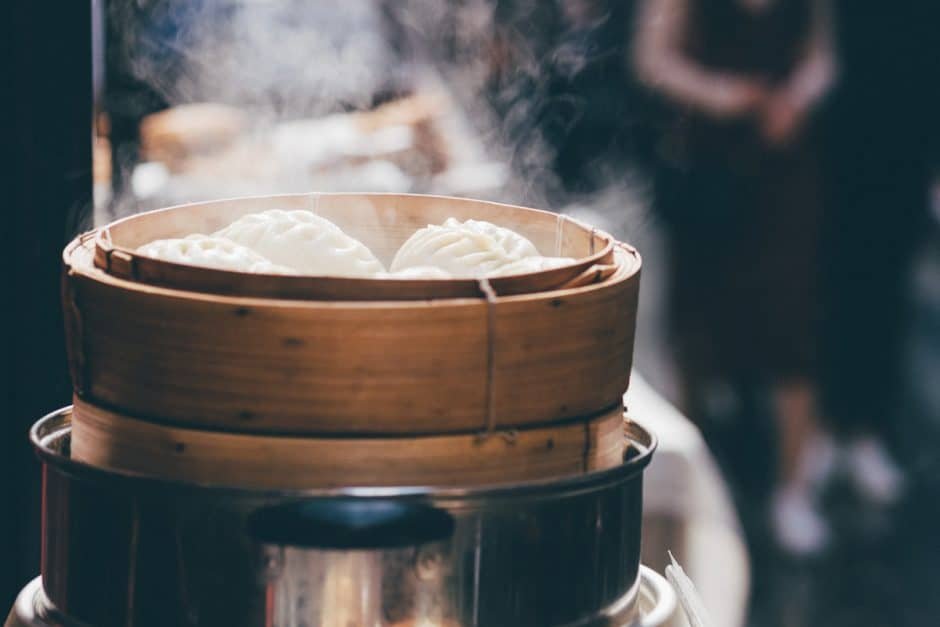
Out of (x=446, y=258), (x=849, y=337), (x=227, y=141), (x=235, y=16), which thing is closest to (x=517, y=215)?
(x=446, y=258)

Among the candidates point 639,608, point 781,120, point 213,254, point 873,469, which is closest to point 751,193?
point 781,120

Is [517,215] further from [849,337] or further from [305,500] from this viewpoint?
[849,337]

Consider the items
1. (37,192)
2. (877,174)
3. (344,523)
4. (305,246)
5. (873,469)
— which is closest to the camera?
(344,523)

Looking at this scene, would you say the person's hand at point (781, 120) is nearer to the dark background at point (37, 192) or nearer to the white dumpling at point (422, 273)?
the dark background at point (37, 192)

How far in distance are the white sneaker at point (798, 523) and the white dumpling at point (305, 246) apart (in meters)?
3.61

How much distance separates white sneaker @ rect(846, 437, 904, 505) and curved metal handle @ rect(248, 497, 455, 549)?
14.5 ft

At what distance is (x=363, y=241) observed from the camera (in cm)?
176

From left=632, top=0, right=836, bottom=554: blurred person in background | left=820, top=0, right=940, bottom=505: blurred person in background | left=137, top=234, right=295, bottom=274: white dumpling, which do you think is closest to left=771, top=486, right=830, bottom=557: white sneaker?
left=632, top=0, right=836, bottom=554: blurred person in background

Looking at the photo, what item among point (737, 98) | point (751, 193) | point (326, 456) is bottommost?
point (751, 193)

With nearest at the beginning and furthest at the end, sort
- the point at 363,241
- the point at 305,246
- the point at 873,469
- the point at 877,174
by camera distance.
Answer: the point at 305,246 → the point at 363,241 → the point at 877,174 → the point at 873,469

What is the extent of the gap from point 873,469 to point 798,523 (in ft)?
2.39

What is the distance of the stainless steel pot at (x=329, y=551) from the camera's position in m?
1.17

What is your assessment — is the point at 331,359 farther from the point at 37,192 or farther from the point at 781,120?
the point at 781,120

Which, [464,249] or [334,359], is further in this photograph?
[464,249]
